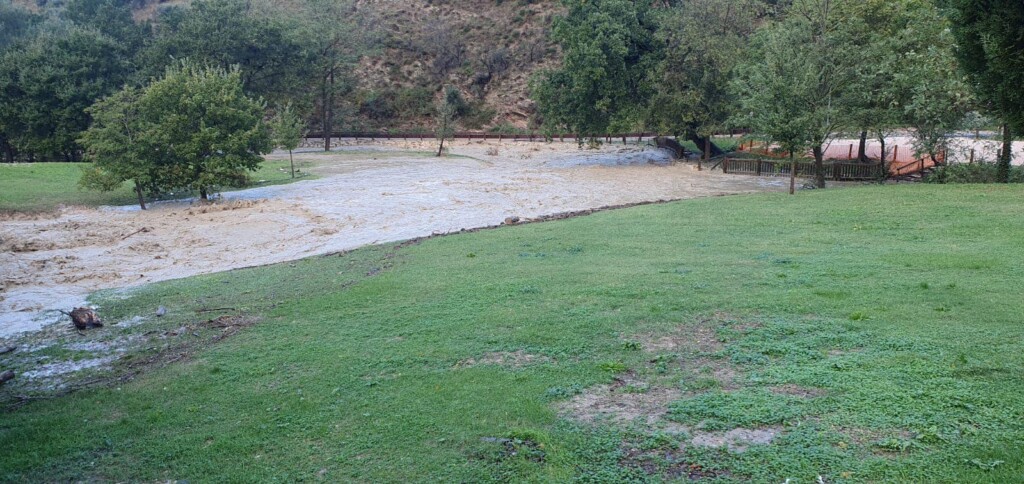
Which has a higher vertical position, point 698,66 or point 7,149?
point 698,66

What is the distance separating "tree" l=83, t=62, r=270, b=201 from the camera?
29328 millimetres

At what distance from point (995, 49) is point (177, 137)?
98.1 feet

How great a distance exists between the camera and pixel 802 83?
22.6m

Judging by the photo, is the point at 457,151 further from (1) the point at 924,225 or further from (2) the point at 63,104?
(1) the point at 924,225

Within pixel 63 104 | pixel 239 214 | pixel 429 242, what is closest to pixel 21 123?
pixel 63 104

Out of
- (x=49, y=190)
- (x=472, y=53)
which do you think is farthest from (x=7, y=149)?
(x=472, y=53)

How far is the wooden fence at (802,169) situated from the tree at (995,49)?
1976 cm

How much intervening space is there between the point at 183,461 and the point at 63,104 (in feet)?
153

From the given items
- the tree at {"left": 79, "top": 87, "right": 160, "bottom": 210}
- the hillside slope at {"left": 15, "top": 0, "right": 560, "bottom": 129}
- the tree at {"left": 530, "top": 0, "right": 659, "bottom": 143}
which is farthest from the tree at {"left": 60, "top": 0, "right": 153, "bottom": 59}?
the tree at {"left": 530, "top": 0, "right": 659, "bottom": 143}

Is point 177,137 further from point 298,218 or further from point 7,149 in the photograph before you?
point 7,149

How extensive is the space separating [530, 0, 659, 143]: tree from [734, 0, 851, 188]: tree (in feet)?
43.9

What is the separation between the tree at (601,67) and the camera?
133 feet

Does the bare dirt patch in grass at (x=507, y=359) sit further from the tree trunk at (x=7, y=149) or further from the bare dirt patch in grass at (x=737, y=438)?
the tree trunk at (x=7, y=149)

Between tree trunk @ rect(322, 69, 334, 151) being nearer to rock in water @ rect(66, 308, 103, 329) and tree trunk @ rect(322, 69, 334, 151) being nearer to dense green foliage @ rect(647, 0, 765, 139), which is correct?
dense green foliage @ rect(647, 0, 765, 139)
